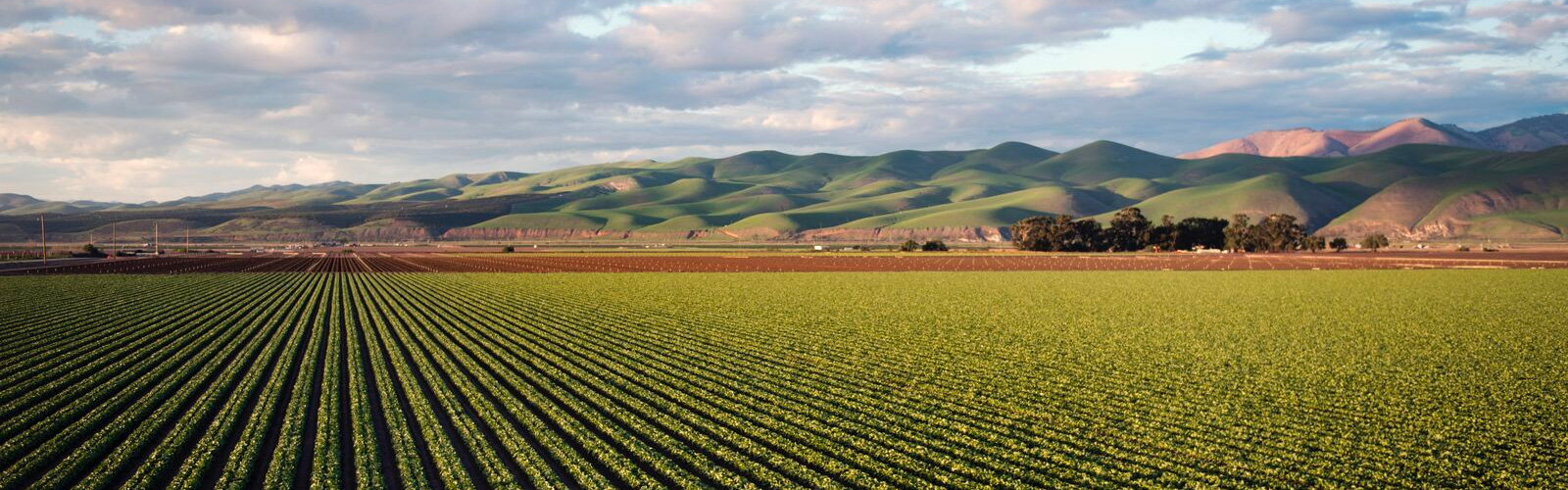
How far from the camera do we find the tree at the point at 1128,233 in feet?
495

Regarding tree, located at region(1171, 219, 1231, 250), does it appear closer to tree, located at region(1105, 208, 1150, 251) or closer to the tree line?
the tree line

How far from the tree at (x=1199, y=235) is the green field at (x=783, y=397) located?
10796 cm

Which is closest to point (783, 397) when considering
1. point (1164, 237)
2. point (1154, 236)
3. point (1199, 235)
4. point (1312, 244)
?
point (1154, 236)

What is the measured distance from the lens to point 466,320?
140 ft

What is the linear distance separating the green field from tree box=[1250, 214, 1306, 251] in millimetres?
111515

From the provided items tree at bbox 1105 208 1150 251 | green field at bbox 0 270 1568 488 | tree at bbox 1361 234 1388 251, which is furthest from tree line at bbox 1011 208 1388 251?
green field at bbox 0 270 1568 488

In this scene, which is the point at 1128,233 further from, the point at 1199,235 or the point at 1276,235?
the point at 1276,235

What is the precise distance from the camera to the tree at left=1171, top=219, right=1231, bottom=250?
15169cm

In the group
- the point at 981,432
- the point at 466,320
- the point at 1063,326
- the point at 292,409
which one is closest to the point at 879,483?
the point at 981,432

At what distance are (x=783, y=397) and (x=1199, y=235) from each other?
14484cm

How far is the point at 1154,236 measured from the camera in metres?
151

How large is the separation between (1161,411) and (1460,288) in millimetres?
55395

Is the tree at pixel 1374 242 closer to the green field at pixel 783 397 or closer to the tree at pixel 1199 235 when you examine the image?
the tree at pixel 1199 235

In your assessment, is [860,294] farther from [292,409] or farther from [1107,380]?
[292,409]
